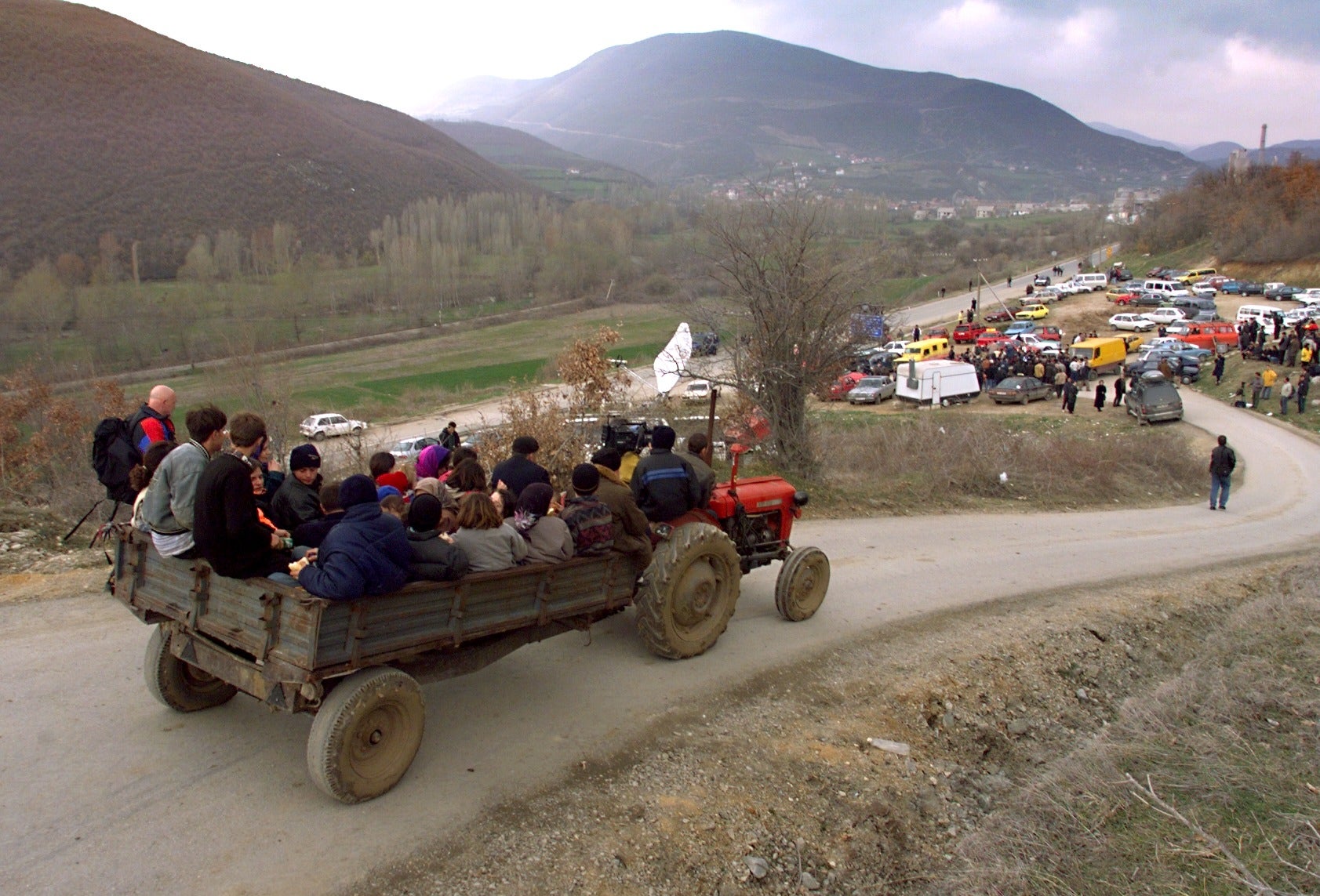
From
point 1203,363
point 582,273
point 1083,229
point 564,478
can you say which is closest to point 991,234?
point 1083,229

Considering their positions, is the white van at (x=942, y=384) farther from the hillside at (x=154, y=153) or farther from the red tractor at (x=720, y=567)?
the hillside at (x=154, y=153)

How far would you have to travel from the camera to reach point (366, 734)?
5.25 meters

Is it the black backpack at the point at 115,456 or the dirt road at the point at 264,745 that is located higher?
the black backpack at the point at 115,456

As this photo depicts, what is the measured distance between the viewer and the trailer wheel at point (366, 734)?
16.5 feet

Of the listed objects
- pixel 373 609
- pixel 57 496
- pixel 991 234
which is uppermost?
pixel 991 234

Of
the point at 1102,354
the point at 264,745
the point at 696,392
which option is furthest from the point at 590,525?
the point at 1102,354

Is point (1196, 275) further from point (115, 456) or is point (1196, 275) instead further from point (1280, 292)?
point (115, 456)

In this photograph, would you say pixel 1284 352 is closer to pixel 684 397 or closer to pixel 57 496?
pixel 684 397

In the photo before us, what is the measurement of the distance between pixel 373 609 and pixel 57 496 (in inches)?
479

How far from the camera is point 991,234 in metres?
135

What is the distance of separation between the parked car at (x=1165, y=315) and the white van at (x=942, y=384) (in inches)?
851

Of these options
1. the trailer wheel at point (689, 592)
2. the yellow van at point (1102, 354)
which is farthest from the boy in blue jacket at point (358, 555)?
the yellow van at point (1102, 354)

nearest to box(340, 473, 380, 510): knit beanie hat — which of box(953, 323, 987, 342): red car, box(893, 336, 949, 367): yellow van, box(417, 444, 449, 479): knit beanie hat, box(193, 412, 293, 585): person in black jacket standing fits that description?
box(193, 412, 293, 585): person in black jacket standing

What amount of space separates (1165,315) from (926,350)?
17851 mm
